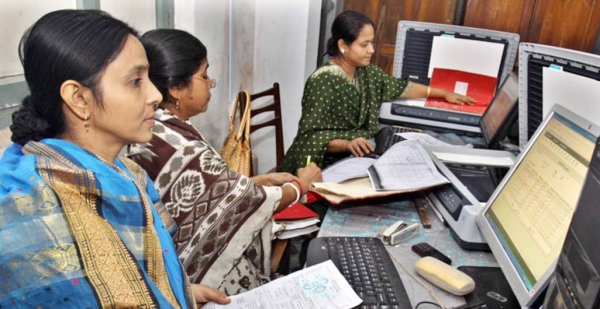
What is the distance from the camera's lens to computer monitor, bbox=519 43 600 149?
102 cm

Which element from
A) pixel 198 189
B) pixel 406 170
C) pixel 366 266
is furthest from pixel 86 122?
pixel 406 170

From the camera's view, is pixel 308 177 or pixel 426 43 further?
pixel 426 43

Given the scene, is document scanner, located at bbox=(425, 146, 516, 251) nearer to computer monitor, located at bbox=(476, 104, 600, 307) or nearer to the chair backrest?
computer monitor, located at bbox=(476, 104, 600, 307)

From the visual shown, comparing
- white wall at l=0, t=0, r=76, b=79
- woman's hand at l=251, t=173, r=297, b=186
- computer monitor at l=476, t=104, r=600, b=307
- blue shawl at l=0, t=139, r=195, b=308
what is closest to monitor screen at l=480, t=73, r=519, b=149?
computer monitor at l=476, t=104, r=600, b=307

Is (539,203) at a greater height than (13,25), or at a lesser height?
lesser

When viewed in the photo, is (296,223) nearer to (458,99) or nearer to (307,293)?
(307,293)

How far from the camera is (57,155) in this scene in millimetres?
744

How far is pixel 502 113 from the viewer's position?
1.60m

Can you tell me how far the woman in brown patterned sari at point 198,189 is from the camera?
3.99ft

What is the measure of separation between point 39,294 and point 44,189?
6.1 inches

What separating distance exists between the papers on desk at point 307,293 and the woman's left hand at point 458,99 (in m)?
1.45

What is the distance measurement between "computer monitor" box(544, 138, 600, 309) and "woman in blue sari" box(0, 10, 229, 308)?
2.00ft

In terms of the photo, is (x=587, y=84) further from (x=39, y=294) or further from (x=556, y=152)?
(x=39, y=294)

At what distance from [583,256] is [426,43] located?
70.8 inches
